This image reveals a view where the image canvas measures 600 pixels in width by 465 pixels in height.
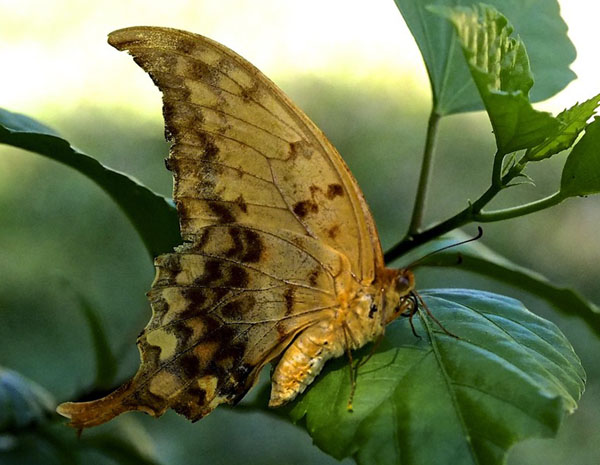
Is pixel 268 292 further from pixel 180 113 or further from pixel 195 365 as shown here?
pixel 180 113

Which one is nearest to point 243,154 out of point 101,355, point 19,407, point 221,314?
point 221,314

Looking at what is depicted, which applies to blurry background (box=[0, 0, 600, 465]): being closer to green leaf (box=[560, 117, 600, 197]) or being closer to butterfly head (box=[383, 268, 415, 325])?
butterfly head (box=[383, 268, 415, 325])

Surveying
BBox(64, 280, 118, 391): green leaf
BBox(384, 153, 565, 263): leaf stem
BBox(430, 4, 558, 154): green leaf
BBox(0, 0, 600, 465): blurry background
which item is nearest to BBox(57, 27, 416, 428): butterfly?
BBox(384, 153, 565, 263): leaf stem

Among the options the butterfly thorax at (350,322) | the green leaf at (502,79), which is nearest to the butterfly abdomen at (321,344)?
the butterfly thorax at (350,322)

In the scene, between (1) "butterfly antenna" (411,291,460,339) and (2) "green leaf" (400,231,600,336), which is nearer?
(1) "butterfly antenna" (411,291,460,339)

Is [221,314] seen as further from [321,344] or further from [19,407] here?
[19,407]

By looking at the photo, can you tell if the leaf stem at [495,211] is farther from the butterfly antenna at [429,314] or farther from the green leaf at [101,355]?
the green leaf at [101,355]
